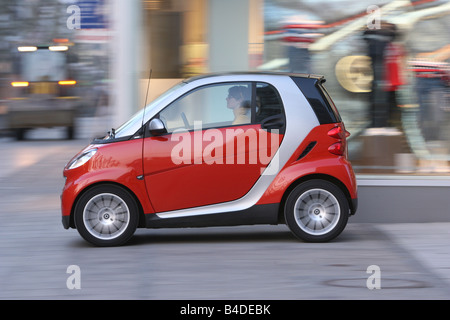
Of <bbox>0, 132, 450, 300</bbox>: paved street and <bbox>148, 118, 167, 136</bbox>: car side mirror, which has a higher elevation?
<bbox>148, 118, 167, 136</bbox>: car side mirror

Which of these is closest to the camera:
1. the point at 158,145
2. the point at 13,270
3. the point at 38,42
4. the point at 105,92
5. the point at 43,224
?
the point at 13,270

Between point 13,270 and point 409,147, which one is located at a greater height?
point 409,147

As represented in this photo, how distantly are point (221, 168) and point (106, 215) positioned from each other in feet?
3.89

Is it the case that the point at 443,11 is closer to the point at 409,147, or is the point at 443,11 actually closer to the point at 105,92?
the point at 409,147

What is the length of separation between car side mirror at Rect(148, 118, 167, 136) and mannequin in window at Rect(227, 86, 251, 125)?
2.22ft

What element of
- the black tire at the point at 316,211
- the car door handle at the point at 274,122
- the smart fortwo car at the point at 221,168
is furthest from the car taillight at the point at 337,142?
the car door handle at the point at 274,122

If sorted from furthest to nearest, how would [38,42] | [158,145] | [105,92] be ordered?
[38,42] < [105,92] < [158,145]

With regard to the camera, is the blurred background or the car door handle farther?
the blurred background

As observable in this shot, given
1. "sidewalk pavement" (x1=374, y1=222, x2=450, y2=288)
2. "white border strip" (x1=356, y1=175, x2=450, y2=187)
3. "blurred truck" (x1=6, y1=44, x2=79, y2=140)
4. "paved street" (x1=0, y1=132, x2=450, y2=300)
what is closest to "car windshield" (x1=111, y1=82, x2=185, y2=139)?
"paved street" (x1=0, y1=132, x2=450, y2=300)

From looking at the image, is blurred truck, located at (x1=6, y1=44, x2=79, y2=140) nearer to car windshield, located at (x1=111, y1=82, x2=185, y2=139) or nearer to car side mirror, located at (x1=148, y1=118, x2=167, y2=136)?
car windshield, located at (x1=111, y1=82, x2=185, y2=139)

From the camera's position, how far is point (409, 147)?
10742 millimetres

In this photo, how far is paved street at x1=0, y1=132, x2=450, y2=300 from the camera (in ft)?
22.1
